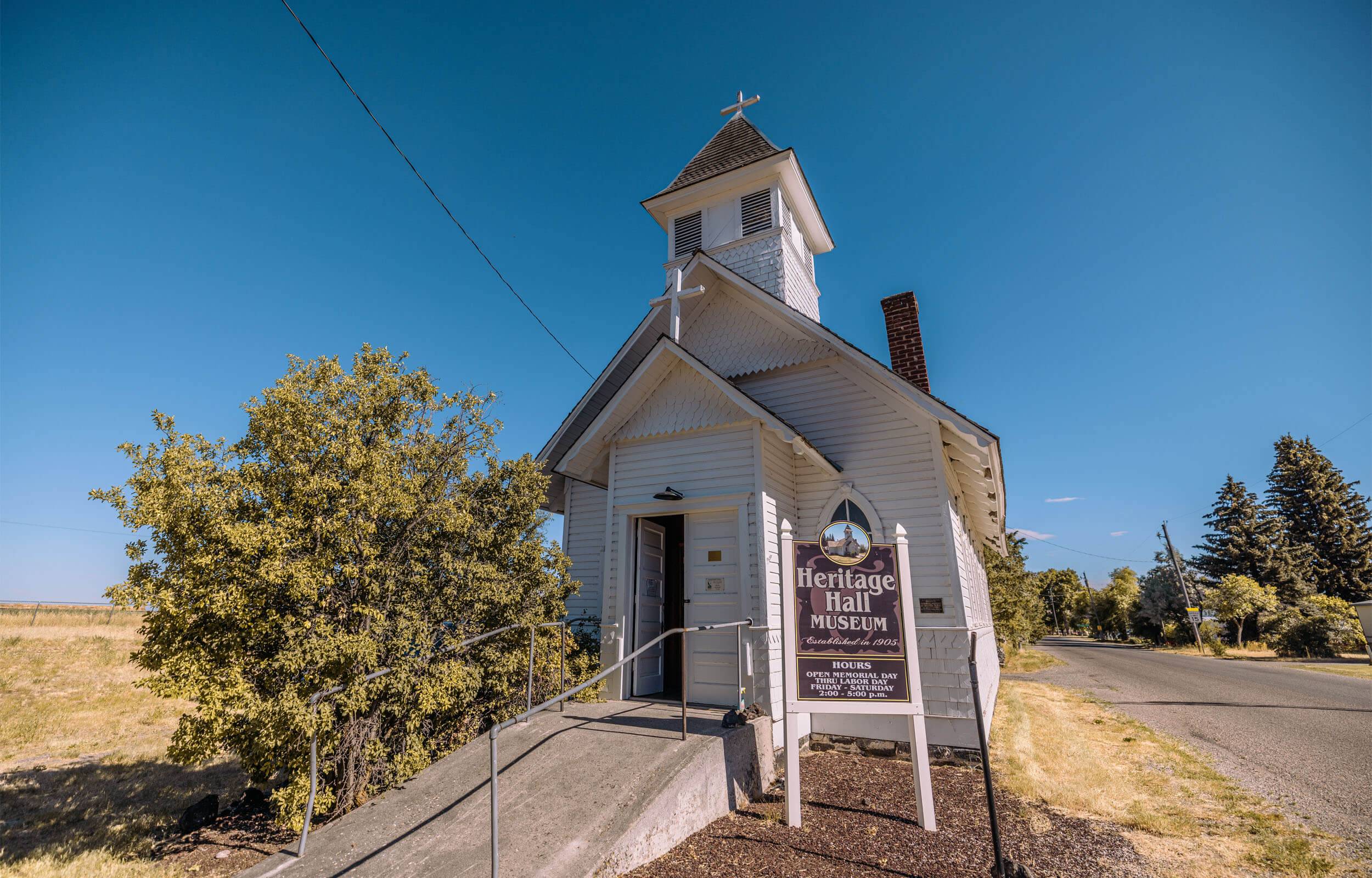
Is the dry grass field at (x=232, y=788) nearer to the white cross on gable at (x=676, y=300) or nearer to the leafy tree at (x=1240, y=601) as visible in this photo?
the white cross on gable at (x=676, y=300)

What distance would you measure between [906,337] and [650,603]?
23.2ft

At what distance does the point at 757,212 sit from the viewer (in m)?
11.8

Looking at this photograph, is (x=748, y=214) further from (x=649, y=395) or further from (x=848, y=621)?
(x=848, y=621)

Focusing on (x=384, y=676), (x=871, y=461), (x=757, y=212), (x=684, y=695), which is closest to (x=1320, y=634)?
(x=871, y=461)

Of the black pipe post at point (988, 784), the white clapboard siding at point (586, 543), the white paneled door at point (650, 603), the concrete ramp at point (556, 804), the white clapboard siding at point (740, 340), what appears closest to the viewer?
the concrete ramp at point (556, 804)

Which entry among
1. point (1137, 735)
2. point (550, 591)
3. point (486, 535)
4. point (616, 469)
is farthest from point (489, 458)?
point (1137, 735)

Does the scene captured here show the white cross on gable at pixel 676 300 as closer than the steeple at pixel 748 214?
Yes

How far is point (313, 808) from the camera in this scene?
448cm

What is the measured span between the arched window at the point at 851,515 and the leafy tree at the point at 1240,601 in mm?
32298

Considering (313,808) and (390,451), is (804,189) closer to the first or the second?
(390,451)

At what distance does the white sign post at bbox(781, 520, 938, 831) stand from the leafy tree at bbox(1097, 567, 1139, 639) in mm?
49160

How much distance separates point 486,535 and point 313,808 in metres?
2.77

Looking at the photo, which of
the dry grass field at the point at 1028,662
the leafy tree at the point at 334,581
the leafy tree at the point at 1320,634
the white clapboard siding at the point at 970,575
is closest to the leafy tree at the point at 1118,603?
the leafy tree at the point at 1320,634

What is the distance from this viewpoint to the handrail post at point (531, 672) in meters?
6.29
